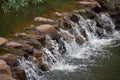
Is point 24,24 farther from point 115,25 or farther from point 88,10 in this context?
point 115,25

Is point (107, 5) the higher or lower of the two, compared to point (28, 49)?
lower

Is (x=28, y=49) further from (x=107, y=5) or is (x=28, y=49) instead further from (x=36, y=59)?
(x=107, y=5)

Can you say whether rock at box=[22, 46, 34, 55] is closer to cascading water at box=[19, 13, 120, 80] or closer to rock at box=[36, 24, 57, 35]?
cascading water at box=[19, 13, 120, 80]

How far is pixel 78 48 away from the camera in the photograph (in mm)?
11320

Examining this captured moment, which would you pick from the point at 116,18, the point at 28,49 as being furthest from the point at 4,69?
the point at 116,18

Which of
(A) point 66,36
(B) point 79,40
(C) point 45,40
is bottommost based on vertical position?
(B) point 79,40

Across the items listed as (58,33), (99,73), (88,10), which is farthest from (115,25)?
(99,73)

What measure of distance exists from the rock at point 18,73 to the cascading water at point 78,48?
15.2 inches

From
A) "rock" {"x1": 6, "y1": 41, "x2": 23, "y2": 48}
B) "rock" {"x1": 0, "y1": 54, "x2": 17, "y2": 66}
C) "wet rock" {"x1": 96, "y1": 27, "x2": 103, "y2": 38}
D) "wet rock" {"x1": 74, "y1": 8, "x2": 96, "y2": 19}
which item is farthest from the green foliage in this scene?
"rock" {"x1": 0, "y1": 54, "x2": 17, "y2": 66}

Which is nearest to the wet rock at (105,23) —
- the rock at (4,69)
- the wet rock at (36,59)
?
the wet rock at (36,59)

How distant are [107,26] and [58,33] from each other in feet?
11.2

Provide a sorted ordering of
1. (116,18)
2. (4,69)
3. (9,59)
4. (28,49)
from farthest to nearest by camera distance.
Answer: (116,18), (28,49), (9,59), (4,69)

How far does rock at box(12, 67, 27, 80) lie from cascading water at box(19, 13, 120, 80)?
15.2 inches

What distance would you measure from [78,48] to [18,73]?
3.56m
